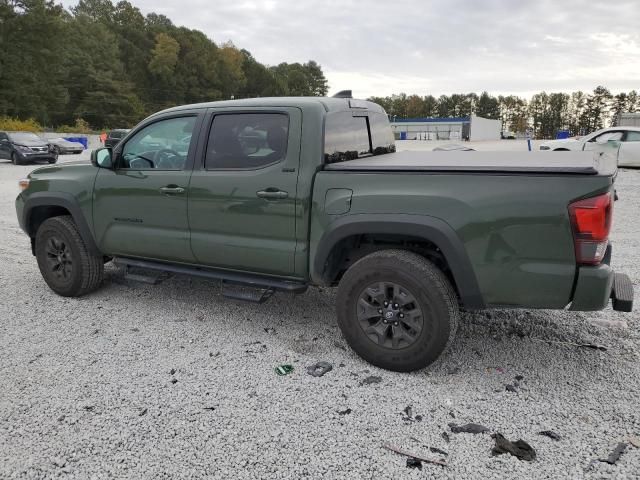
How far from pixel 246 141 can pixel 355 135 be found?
896mm

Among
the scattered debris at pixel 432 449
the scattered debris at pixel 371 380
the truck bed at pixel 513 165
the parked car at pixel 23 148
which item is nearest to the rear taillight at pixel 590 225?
the truck bed at pixel 513 165

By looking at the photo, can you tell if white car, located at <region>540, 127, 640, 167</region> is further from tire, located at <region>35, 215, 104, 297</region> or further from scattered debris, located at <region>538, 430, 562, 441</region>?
tire, located at <region>35, 215, 104, 297</region>

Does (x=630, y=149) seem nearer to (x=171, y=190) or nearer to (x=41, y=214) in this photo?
(x=171, y=190)

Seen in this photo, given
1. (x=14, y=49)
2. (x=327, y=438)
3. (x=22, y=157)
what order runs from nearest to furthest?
Result: (x=327, y=438), (x=22, y=157), (x=14, y=49)

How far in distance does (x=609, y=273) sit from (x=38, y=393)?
11.5 ft

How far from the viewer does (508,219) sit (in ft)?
9.54

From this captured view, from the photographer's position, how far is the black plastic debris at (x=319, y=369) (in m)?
3.41

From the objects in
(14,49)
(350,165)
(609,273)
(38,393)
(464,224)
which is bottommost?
(38,393)

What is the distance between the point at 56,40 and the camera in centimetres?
5834

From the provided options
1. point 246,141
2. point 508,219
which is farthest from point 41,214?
point 508,219

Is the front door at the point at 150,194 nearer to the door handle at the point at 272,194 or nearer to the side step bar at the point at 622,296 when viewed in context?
the door handle at the point at 272,194

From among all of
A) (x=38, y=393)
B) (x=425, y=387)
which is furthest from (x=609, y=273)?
(x=38, y=393)

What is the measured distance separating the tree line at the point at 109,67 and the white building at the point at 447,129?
41.5m

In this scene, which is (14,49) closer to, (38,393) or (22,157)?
(22,157)
